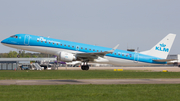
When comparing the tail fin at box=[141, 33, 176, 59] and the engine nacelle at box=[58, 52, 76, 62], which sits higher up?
the tail fin at box=[141, 33, 176, 59]

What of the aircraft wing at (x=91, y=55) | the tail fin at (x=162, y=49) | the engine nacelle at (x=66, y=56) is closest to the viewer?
the engine nacelle at (x=66, y=56)

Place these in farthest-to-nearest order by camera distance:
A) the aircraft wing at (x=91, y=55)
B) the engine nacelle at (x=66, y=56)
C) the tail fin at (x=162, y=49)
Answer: the tail fin at (x=162, y=49) < the aircraft wing at (x=91, y=55) < the engine nacelle at (x=66, y=56)

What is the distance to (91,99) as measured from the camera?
11.7 m

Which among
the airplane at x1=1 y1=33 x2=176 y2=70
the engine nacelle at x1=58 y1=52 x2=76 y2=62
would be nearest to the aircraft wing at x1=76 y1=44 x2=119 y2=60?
the airplane at x1=1 y1=33 x2=176 y2=70

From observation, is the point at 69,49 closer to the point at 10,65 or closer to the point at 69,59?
the point at 69,59

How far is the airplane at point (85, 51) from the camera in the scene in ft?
133

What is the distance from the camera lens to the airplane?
4062 centimetres

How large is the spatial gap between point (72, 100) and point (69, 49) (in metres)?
30.7

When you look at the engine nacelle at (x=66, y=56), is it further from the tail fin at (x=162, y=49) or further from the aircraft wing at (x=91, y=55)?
the tail fin at (x=162, y=49)

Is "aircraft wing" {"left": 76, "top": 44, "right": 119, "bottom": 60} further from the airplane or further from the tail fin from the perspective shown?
the tail fin

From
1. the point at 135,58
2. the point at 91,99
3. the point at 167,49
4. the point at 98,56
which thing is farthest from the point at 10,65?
the point at 91,99

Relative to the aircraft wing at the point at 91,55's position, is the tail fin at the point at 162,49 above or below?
above

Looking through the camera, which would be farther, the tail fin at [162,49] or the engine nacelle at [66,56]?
the tail fin at [162,49]

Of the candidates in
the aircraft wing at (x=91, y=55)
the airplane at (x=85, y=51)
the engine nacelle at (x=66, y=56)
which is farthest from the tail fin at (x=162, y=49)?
the engine nacelle at (x=66, y=56)
